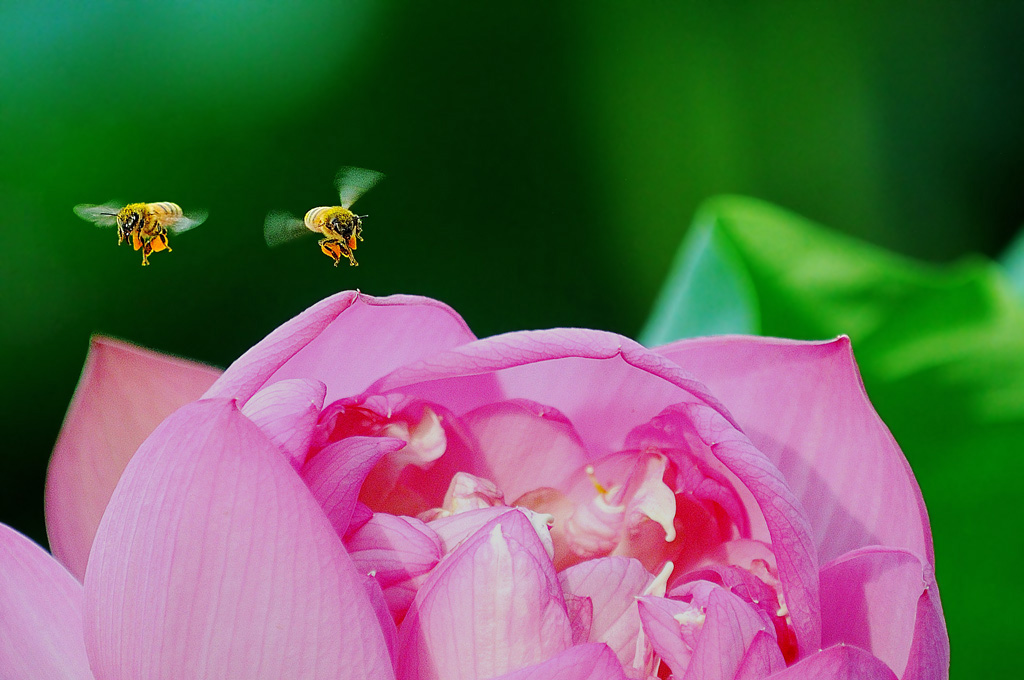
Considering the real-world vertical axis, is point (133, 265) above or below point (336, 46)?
below

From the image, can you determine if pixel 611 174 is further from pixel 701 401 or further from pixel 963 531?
pixel 701 401

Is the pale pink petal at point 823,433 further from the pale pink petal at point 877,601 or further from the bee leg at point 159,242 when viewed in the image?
the bee leg at point 159,242

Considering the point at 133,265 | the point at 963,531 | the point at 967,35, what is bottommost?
the point at 963,531

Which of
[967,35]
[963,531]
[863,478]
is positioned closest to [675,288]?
[963,531]

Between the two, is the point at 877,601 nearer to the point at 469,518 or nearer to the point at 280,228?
the point at 469,518

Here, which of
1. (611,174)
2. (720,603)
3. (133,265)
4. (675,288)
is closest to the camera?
(720,603)

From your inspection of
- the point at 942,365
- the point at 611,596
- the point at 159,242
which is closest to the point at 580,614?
the point at 611,596

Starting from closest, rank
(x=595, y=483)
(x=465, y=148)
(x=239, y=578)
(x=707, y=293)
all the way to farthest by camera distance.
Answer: (x=239, y=578)
(x=595, y=483)
(x=707, y=293)
(x=465, y=148)
